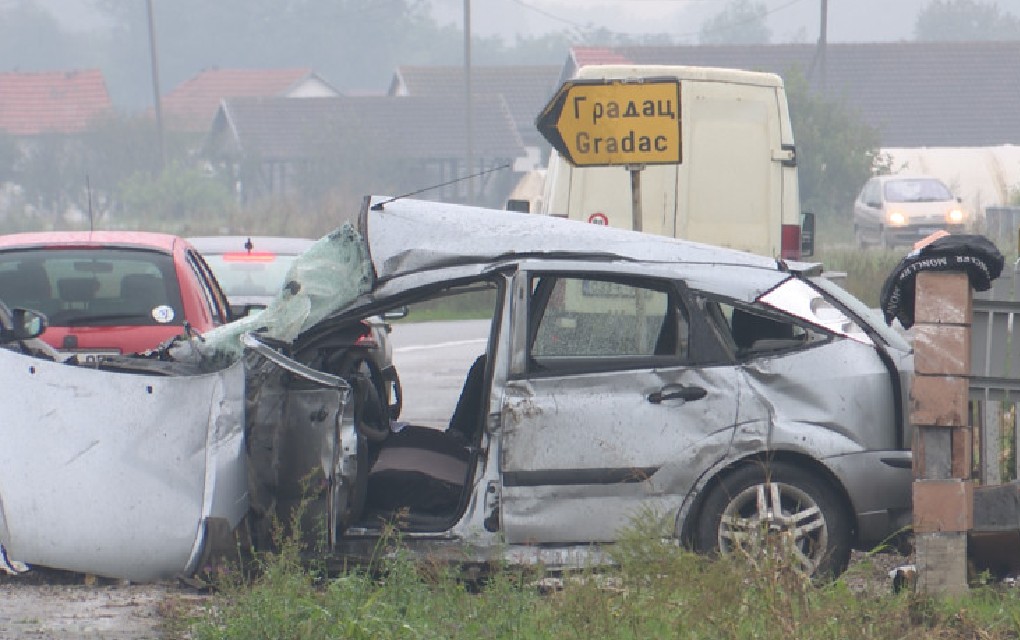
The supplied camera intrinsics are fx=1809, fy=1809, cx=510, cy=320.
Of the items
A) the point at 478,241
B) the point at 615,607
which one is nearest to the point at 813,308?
the point at 478,241

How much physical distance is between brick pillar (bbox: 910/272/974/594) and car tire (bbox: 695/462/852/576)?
1.75ft

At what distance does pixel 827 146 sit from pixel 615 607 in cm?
5502

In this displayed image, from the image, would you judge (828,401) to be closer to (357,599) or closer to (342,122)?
(357,599)

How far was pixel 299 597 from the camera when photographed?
6.62 meters

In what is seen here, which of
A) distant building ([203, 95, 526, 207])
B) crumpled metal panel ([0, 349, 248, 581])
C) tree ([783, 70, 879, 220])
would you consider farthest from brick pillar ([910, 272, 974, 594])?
distant building ([203, 95, 526, 207])

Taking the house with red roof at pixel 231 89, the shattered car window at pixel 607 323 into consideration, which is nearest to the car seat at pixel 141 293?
the shattered car window at pixel 607 323

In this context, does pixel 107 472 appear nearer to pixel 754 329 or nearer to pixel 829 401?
pixel 754 329

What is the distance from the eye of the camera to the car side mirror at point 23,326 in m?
7.84

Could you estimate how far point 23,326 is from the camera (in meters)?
7.95

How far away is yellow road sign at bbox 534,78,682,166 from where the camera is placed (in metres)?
11.0

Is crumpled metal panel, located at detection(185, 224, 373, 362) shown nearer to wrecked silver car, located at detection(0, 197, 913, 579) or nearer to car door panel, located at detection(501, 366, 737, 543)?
wrecked silver car, located at detection(0, 197, 913, 579)

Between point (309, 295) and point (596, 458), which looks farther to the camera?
point (309, 295)

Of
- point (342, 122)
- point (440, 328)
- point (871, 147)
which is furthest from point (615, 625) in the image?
point (342, 122)

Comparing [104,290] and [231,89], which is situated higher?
[231,89]
